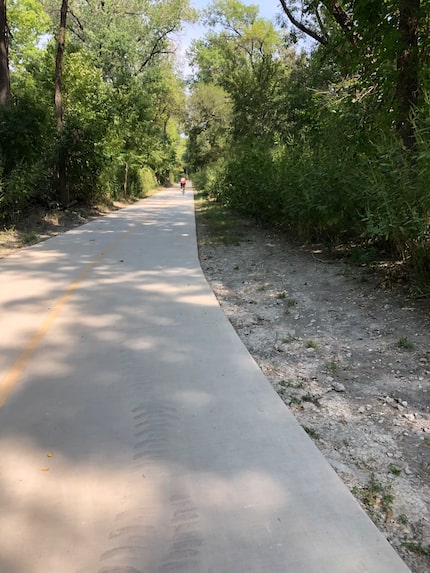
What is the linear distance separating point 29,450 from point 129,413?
74cm

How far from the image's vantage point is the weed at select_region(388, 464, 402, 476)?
9.26 feet

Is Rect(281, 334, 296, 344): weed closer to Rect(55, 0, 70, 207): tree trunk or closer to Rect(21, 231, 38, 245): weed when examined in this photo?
Rect(21, 231, 38, 245): weed

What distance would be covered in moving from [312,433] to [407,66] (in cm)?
657

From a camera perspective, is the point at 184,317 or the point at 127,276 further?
the point at 127,276

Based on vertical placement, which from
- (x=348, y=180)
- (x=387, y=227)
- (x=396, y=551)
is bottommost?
(x=396, y=551)

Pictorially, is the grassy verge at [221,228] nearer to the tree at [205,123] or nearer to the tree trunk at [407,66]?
the tree trunk at [407,66]

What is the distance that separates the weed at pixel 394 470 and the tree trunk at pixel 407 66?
560cm

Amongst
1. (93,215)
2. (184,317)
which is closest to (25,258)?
(184,317)

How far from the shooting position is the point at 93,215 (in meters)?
19.9

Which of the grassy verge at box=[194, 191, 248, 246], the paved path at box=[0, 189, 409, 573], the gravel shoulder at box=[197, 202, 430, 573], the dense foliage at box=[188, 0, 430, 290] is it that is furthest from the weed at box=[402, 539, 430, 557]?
the grassy verge at box=[194, 191, 248, 246]

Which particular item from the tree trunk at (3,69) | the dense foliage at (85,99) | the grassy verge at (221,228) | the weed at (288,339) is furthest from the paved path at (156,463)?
the tree trunk at (3,69)

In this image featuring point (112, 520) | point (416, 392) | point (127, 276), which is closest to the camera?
point (112, 520)

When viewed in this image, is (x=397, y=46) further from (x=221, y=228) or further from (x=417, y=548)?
(x=221, y=228)

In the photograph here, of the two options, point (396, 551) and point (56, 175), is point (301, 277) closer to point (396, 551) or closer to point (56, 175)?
point (396, 551)
